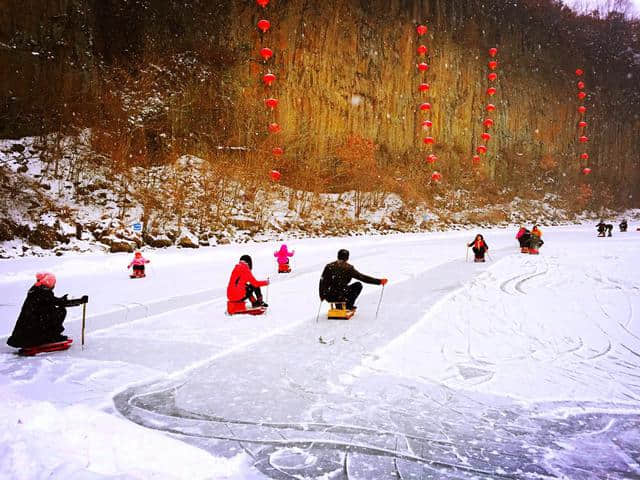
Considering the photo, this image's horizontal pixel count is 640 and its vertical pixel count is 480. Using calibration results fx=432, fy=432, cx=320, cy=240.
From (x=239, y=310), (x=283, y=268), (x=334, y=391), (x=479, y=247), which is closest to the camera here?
(x=334, y=391)

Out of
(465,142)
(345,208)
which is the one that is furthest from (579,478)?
(465,142)

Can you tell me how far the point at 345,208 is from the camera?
26609 millimetres

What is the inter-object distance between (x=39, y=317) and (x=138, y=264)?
6400 mm

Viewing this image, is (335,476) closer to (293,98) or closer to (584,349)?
(584,349)

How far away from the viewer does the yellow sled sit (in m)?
6.94

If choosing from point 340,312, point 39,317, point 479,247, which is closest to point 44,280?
point 39,317

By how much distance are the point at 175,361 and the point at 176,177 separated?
56.5 ft

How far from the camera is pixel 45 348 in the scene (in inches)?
205

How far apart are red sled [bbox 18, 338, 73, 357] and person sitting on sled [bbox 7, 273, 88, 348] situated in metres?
0.04

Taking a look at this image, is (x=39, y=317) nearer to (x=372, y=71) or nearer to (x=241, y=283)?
(x=241, y=283)

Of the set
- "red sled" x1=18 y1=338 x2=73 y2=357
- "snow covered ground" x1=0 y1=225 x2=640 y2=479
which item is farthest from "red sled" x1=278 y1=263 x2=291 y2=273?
"red sled" x1=18 y1=338 x2=73 y2=357

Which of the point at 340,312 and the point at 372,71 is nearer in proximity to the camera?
the point at 340,312

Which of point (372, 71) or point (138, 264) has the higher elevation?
point (372, 71)

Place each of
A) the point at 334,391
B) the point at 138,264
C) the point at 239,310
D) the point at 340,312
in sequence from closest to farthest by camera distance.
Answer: the point at 334,391, the point at 340,312, the point at 239,310, the point at 138,264
